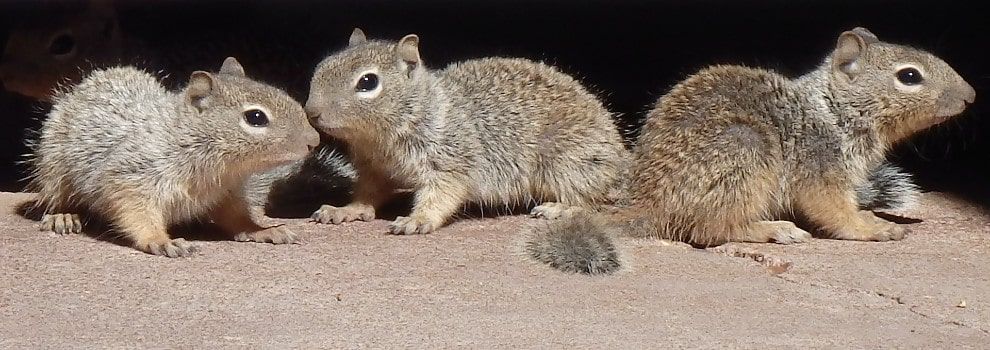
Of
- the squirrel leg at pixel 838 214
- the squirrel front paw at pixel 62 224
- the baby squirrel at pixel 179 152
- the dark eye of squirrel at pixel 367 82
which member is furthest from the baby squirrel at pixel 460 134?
the squirrel front paw at pixel 62 224

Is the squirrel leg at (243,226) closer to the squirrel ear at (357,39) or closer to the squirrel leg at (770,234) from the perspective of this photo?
the squirrel ear at (357,39)

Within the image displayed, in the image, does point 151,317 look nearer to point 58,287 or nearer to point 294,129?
point 58,287

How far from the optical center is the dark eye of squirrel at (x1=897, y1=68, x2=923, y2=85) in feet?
23.5

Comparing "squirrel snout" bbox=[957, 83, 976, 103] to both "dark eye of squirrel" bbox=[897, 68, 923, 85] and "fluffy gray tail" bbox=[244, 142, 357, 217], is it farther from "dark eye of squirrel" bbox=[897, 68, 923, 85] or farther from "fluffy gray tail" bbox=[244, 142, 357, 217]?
"fluffy gray tail" bbox=[244, 142, 357, 217]

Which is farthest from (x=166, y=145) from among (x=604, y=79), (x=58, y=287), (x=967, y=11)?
(x=967, y=11)

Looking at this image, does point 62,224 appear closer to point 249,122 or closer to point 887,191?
point 249,122

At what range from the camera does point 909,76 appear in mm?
7168

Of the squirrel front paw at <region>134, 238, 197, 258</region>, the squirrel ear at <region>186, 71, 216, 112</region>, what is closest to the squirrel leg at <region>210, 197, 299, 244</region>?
the squirrel front paw at <region>134, 238, 197, 258</region>

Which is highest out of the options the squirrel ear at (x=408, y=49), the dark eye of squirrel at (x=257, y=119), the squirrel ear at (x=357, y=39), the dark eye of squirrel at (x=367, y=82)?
the squirrel ear at (x=357, y=39)

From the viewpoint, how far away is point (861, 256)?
22.1 feet

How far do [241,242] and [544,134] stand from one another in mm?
1920

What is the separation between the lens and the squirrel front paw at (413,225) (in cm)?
720

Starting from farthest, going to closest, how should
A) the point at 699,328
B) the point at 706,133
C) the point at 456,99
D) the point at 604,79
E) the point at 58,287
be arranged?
the point at 604,79
the point at 456,99
the point at 706,133
the point at 58,287
the point at 699,328

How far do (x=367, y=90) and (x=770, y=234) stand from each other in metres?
2.29
